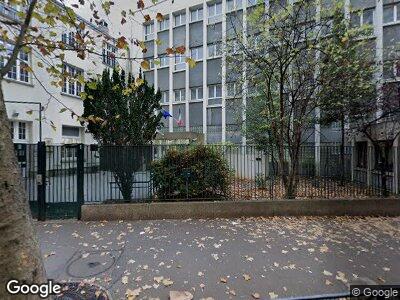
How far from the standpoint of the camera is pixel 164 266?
471 cm

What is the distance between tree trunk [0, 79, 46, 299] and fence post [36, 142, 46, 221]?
5.60 metres

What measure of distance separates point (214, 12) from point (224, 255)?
70.3 feet

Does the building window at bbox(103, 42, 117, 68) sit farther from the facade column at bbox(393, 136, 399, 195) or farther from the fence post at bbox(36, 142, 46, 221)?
the facade column at bbox(393, 136, 399, 195)

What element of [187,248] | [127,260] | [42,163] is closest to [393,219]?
[187,248]

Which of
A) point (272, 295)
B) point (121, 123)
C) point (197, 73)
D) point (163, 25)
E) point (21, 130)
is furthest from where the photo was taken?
point (163, 25)

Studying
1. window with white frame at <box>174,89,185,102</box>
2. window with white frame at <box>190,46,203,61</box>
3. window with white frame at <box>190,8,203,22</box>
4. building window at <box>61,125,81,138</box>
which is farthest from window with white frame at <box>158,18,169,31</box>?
building window at <box>61,125,81,138</box>

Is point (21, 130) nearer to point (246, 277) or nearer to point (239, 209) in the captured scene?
point (239, 209)

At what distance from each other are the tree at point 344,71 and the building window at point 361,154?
3.19 metres

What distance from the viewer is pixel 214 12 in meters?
22.0

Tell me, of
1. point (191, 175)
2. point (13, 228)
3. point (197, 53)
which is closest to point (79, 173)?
point (191, 175)

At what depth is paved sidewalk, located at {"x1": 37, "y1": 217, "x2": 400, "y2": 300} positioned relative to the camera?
4.09 meters

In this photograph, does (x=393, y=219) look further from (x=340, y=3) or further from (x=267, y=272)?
(x=340, y=3)

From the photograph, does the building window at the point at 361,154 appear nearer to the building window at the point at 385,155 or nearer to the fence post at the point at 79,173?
the building window at the point at 385,155

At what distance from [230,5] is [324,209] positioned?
1824cm
